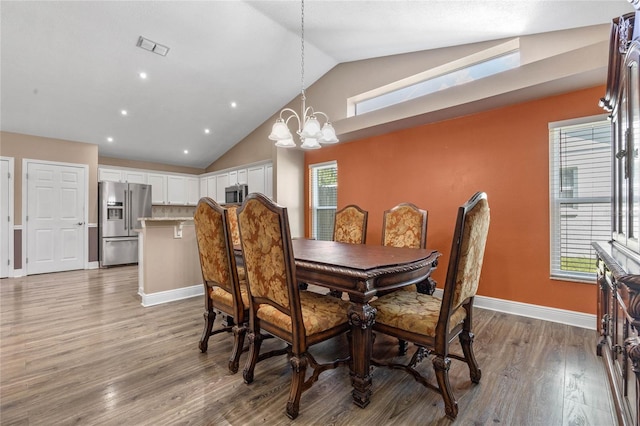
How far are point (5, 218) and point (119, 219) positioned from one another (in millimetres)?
1637

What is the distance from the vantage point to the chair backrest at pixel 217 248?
1.93m

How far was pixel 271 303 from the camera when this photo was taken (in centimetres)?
162

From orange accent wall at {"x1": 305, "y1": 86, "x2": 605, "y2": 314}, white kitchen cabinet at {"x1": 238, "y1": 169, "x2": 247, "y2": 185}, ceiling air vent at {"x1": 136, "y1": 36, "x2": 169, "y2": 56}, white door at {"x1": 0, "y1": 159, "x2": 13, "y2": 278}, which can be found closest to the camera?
orange accent wall at {"x1": 305, "y1": 86, "x2": 605, "y2": 314}

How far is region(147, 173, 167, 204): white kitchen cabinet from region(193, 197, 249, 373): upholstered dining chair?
5.44m

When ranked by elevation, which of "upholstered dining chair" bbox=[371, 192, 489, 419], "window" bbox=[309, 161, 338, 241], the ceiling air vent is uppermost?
the ceiling air vent

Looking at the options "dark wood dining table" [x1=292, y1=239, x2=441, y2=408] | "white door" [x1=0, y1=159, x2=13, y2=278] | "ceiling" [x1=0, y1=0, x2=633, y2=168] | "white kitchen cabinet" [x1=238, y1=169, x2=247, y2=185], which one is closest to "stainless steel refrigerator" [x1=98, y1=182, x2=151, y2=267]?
"ceiling" [x1=0, y1=0, x2=633, y2=168]

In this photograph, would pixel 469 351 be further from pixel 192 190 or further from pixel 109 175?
pixel 192 190

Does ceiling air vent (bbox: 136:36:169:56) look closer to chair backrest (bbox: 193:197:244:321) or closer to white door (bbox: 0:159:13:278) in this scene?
chair backrest (bbox: 193:197:244:321)

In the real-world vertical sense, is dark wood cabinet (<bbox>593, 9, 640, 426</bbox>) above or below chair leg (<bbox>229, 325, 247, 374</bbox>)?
above

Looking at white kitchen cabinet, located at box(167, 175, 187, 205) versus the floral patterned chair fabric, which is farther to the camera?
white kitchen cabinet, located at box(167, 175, 187, 205)

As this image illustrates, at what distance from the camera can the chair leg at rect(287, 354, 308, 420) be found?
1.47 metres

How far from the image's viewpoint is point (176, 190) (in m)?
7.14

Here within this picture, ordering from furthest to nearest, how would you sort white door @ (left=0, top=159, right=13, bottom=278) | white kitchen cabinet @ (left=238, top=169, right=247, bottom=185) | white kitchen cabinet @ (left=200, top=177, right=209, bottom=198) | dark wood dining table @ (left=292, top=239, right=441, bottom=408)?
white kitchen cabinet @ (left=200, top=177, right=209, bottom=198)
white kitchen cabinet @ (left=238, top=169, right=247, bottom=185)
white door @ (left=0, top=159, right=13, bottom=278)
dark wood dining table @ (left=292, top=239, right=441, bottom=408)

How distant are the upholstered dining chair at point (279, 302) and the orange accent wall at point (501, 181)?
2343 millimetres
